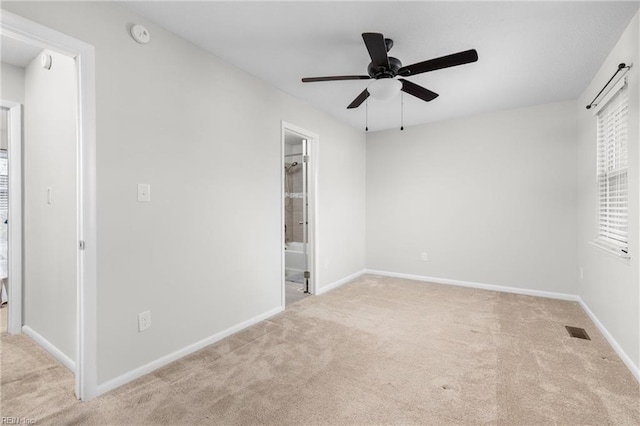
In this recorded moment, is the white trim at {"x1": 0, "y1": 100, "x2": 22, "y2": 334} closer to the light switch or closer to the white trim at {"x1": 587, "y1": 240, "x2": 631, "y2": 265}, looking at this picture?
the light switch

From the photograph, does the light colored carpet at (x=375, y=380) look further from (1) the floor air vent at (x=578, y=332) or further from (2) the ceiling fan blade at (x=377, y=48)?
(2) the ceiling fan blade at (x=377, y=48)

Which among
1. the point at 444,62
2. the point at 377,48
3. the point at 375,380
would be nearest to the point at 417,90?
the point at 444,62

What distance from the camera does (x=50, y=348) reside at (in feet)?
7.79

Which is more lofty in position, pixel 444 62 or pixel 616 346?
pixel 444 62

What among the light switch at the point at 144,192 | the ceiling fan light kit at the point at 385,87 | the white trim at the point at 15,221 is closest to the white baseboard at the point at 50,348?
the white trim at the point at 15,221

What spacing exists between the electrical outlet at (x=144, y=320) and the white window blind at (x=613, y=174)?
341cm

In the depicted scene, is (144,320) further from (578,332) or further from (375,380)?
(578,332)

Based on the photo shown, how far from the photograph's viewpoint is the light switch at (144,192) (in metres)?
2.09

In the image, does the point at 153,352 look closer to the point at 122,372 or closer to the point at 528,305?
the point at 122,372

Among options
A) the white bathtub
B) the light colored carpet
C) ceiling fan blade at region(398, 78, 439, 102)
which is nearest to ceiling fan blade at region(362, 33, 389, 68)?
ceiling fan blade at region(398, 78, 439, 102)

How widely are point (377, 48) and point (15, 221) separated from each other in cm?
329

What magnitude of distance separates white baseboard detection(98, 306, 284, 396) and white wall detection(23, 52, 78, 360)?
0.49 m

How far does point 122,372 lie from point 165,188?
4.09 ft

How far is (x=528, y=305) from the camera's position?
3533 mm
